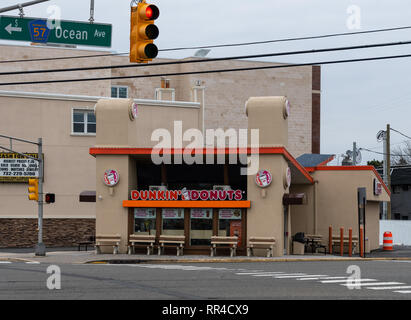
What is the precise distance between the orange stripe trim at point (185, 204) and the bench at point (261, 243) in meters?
1.53

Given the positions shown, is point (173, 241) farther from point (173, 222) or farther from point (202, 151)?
point (202, 151)

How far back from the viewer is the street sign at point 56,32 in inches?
656

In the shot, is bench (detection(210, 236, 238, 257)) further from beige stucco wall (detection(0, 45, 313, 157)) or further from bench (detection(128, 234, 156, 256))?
beige stucco wall (detection(0, 45, 313, 157))

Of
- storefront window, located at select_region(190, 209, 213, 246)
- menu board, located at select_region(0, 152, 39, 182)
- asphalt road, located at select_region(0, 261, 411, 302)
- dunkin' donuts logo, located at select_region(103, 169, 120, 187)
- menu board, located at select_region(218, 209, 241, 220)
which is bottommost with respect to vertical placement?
asphalt road, located at select_region(0, 261, 411, 302)

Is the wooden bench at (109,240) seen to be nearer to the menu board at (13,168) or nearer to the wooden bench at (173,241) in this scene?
the wooden bench at (173,241)

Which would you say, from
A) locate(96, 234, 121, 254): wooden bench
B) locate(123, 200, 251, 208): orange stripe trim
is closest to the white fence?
locate(123, 200, 251, 208): orange stripe trim

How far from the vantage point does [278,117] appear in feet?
102

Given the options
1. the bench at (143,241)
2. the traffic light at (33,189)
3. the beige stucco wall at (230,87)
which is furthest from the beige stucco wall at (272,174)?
the beige stucco wall at (230,87)

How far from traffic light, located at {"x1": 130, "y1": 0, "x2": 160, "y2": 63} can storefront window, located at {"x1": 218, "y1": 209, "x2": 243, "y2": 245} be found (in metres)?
17.7

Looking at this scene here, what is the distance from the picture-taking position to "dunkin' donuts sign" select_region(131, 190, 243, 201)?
31.8m

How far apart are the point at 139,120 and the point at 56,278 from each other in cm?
2729

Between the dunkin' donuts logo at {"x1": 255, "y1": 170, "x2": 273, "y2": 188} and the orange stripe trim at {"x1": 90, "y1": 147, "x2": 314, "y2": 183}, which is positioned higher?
the orange stripe trim at {"x1": 90, "y1": 147, "x2": 314, "y2": 183}

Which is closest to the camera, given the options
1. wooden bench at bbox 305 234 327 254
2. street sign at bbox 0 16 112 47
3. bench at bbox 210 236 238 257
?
street sign at bbox 0 16 112 47
